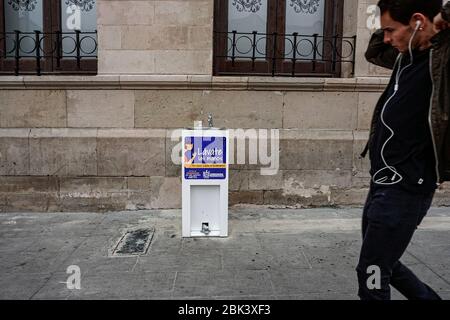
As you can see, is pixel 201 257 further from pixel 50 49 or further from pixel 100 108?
pixel 50 49

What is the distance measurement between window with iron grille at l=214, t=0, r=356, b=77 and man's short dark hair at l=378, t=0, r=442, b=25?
4.34 meters

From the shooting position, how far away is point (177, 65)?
6.30 meters

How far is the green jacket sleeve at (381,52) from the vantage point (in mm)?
2754

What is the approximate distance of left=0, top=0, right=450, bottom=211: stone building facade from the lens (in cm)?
625

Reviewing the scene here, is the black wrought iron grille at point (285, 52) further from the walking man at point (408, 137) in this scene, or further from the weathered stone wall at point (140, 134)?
the walking man at point (408, 137)

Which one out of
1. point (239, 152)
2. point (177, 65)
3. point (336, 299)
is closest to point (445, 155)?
point (336, 299)

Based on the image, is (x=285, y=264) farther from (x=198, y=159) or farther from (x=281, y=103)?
(x=281, y=103)

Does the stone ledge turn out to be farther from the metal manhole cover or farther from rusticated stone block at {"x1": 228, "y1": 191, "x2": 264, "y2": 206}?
the metal manhole cover

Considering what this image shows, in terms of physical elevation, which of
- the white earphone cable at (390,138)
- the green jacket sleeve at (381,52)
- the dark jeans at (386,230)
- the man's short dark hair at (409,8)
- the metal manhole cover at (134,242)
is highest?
the man's short dark hair at (409,8)

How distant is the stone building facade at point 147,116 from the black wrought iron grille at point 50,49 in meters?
0.55

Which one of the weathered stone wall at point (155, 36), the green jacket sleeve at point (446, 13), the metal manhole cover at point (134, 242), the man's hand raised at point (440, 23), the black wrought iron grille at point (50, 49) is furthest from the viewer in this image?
the black wrought iron grille at point (50, 49)

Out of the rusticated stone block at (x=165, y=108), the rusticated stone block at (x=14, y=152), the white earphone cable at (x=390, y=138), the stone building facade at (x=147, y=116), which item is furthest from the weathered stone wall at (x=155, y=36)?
the white earphone cable at (x=390, y=138)

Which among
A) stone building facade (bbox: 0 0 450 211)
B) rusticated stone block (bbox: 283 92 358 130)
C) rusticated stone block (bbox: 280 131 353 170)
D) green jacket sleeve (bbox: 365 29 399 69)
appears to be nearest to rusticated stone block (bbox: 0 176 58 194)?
stone building facade (bbox: 0 0 450 211)

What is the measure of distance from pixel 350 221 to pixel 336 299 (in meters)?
2.49
